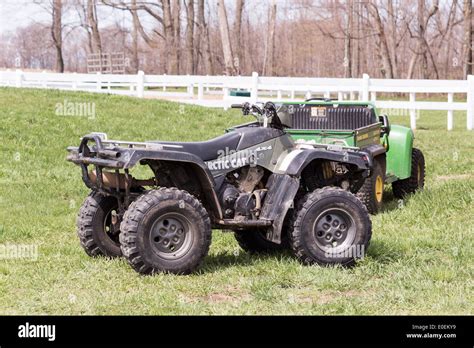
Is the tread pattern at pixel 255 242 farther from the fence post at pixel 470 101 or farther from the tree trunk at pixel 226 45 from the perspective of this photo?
the tree trunk at pixel 226 45

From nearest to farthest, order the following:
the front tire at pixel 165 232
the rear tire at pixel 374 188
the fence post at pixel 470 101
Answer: the front tire at pixel 165 232 < the rear tire at pixel 374 188 < the fence post at pixel 470 101

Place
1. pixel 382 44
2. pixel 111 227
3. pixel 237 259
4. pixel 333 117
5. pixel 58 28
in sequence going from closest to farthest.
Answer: pixel 111 227, pixel 237 259, pixel 333 117, pixel 382 44, pixel 58 28

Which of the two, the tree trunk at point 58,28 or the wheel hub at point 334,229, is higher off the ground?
the tree trunk at point 58,28

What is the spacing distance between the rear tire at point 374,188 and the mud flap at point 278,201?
8.58 feet

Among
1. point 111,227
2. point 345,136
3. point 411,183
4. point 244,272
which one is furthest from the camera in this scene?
point 411,183

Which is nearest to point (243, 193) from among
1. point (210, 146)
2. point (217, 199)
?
point (217, 199)

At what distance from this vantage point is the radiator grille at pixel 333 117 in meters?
10.7

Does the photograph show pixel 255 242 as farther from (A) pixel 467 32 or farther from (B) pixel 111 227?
(A) pixel 467 32

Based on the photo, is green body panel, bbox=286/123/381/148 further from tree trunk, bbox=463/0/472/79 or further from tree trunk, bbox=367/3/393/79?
tree trunk, bbox=367/3/393/79

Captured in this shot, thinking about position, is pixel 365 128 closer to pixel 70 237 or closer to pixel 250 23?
pixel 70 237

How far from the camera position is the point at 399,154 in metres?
11.1

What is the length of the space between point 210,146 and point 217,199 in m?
0.47
